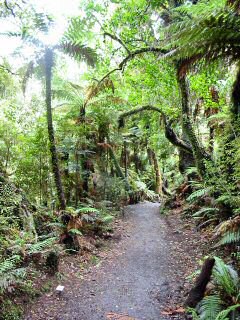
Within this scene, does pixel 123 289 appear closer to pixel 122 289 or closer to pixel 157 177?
pixel 122 289

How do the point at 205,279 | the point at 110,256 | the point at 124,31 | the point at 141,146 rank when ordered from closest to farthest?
the point at 205,279 → the point at 110,256 → the point at 124,31 → the point at 141,146

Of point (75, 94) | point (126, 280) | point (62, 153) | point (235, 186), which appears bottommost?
point (126, 280)

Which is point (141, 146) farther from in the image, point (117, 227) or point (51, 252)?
point (51, 252)

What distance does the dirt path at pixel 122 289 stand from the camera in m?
4.36

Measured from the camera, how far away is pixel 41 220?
7.68 m

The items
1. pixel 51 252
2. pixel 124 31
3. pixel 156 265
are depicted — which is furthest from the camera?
pixel 124 31

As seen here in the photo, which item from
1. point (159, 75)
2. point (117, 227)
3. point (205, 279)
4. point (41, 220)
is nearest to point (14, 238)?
point (41, 220)

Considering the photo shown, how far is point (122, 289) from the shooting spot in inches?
203

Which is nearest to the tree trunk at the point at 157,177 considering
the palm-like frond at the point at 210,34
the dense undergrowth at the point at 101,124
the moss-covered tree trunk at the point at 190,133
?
the dense undergrowth at the point at 101,124

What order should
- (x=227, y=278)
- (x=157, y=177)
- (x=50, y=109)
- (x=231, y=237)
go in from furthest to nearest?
(x=157, y=177) → (x=50, y=109) → (x=231, y=237) → (x=227, y=278)

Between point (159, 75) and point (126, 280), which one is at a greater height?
point (159, 75)

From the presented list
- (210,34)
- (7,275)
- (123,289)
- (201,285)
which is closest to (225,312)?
(201,285)

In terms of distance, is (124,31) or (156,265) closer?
(156,265)

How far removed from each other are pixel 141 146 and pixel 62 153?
32.2ft
